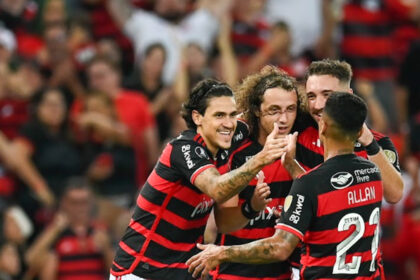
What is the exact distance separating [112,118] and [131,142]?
1.07ft

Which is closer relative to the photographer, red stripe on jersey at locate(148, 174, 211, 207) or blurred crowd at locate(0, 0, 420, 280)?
red stripe on jersey at locate(148, 174, 211, 207)

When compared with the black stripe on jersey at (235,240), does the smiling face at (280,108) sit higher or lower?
higher

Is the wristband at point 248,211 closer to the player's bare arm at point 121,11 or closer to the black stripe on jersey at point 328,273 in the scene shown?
the black stripe on jersey at point 328,273

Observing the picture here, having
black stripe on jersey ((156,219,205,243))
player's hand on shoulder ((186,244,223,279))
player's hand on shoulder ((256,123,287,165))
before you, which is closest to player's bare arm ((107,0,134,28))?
black stripe on jersey ((156,219,205,243))

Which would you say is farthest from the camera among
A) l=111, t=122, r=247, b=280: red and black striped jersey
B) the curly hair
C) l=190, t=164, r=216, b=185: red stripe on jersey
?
the curly hair

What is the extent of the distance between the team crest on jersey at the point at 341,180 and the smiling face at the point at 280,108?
35.0 inches

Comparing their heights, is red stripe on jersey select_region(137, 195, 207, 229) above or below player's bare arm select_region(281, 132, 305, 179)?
below

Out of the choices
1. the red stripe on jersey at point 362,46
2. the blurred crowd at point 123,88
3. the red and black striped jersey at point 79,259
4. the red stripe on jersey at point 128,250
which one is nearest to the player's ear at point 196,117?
the red stripe on jersey at point 128,250

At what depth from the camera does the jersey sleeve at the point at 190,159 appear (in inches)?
257

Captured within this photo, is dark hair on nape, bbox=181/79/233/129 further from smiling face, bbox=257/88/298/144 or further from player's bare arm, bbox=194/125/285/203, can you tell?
player's bare arm, bbox=194/125/285/203

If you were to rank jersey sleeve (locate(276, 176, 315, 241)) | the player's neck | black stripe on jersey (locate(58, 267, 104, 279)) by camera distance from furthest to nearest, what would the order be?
black stripe on jersey (locate(58, 267, 104, 279))
the player's neck
jersey sleeve (locate(276, 176, 315, 241))

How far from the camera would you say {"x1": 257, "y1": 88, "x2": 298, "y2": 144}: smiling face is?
6.89 meters

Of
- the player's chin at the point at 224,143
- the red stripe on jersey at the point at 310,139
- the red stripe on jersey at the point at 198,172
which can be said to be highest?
the player's chin at the point at 224,143

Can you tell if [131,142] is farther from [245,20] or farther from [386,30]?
[386,30]
